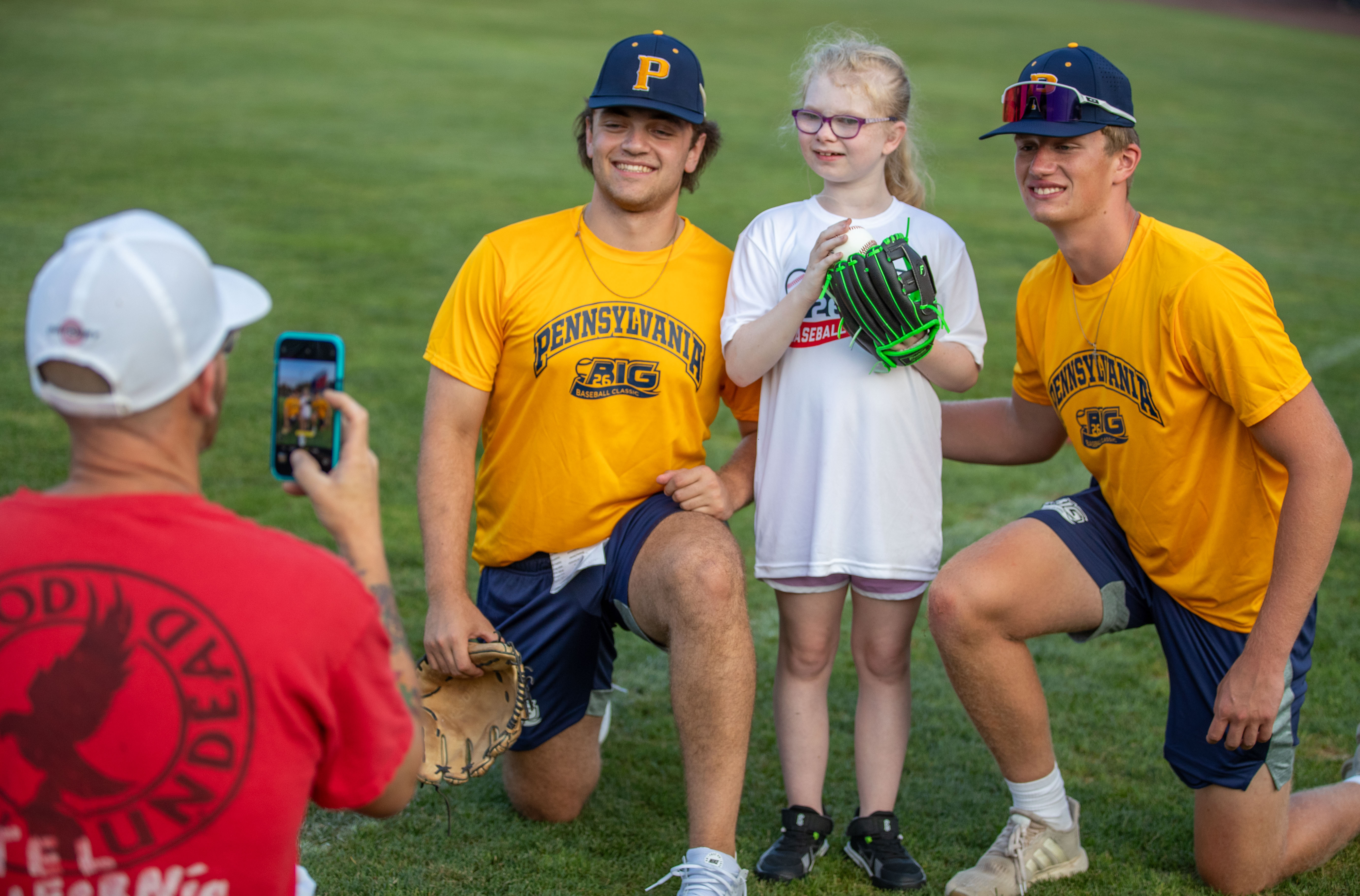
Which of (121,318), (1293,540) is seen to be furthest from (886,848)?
(121,318)

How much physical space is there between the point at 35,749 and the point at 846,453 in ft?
7.85

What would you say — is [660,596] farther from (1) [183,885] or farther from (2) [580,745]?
(1) [183,885]

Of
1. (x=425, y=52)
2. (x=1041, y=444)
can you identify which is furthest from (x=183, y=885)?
(x=425, y=52)

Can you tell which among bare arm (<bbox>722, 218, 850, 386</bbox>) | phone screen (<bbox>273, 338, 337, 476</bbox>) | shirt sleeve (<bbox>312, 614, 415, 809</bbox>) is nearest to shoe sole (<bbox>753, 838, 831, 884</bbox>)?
bare arm (<bbox>722, 218, 850, 386</bbox>)

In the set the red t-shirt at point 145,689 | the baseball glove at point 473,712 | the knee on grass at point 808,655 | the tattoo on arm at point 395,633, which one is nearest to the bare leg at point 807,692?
the knee on grass at point 808,655

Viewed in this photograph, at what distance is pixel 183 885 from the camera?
6.54 feet

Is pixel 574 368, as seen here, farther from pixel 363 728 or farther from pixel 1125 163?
pixel 363 728

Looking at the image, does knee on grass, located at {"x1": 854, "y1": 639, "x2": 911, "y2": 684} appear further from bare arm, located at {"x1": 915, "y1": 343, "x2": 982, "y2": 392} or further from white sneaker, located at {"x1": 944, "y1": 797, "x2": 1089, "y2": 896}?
bare arm, located at {"x1": 915, "y1": 343, "x2": 982, "y2": 392}

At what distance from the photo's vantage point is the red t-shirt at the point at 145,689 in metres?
1.94

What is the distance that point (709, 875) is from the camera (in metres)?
3.37

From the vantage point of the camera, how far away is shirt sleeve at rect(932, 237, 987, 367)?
385 centimetres

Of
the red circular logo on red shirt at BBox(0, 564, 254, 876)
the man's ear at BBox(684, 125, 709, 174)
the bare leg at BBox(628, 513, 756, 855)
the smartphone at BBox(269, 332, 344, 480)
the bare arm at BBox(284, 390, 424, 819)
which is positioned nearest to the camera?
the red circular logo on red shirt at BBox(0, 564, 254, 876)

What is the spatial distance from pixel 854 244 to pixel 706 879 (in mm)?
1770

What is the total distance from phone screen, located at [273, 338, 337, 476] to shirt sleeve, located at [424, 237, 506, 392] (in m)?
1.29
